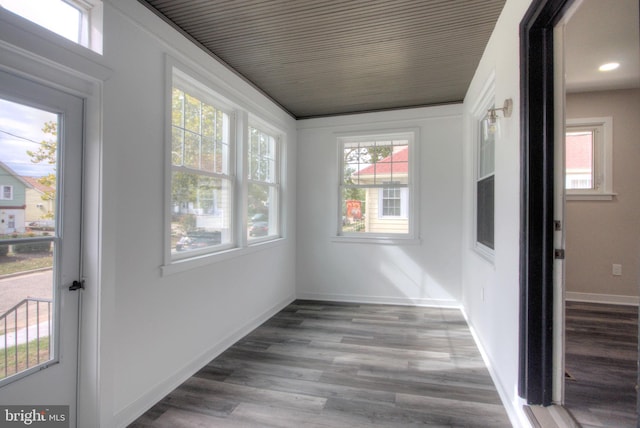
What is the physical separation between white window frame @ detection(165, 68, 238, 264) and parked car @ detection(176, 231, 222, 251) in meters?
0.04

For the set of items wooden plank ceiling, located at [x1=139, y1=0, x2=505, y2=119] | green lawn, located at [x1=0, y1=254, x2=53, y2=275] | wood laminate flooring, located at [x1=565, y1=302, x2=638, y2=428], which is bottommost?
wood laminate flooring, located at [x1=565, y1=302, x2=638, y2=428]

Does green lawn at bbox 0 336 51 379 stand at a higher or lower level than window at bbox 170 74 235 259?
lower

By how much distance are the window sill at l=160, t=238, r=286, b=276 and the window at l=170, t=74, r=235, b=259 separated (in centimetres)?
8

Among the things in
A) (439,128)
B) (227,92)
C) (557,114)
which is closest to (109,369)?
(227,92)

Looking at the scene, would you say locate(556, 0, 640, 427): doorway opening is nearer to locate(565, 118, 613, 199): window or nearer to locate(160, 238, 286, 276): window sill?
locate(565, 118, 613, 199): window

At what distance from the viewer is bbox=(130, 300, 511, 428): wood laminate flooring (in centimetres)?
195

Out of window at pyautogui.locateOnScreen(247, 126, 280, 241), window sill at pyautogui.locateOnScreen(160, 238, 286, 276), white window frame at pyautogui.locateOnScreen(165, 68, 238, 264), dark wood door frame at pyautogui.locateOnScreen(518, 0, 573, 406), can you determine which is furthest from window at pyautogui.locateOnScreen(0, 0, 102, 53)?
dark wood door frame at pyautogui.locateOnScreen(518, 0, 573, 406)

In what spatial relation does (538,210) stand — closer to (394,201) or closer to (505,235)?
(505,235)

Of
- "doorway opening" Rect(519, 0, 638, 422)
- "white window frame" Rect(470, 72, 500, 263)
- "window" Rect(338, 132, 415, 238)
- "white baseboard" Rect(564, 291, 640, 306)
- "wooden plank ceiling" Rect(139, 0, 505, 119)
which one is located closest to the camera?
"doorway opening" Rect(519, 0, 638, 422)

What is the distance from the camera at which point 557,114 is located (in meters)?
1.67

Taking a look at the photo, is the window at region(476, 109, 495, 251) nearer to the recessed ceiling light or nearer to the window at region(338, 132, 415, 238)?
the window at region(338, 132, 415, 238)

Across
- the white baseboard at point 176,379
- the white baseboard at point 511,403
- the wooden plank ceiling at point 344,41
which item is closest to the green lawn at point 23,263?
the white baseboard at point 176,379

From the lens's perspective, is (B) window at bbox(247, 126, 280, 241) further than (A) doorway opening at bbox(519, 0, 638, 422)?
Yes

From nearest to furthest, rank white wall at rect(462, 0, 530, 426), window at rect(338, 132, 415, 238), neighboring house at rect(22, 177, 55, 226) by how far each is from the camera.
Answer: neighboring house at rect(22, 177, 55, 226), white wall at rect(462, 0, 530, 426), window at rect(338, 132, 415, 238)
